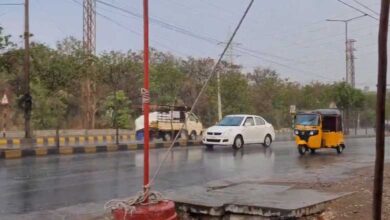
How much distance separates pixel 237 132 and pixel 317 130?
4.32 metres

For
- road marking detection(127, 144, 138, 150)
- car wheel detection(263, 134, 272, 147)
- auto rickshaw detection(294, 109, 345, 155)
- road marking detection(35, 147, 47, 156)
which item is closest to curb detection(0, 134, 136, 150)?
road marking detection(127, 144, 138, 150)

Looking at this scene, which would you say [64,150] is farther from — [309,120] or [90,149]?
[309,120]

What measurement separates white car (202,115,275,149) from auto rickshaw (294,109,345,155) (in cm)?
356

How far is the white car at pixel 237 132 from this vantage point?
76.5 ft

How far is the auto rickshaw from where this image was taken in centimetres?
2016

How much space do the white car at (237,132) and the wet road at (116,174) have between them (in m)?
3.84

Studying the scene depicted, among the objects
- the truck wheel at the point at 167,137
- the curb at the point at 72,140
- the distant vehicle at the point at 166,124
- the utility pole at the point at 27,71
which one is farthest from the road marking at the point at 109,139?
the utility pole at the point at 27,71

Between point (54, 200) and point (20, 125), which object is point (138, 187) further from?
point (20, 125)

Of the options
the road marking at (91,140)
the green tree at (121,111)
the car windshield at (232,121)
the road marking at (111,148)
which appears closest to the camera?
the road marking at (111,148)

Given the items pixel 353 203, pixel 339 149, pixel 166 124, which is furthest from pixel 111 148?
pixel 353 203

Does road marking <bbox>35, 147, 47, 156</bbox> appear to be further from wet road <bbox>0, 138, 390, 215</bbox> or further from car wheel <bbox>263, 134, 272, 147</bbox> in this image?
car wheel <bbox>263, 134, 272, 147</bbox>

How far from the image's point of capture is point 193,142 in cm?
2811

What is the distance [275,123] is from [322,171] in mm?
39649

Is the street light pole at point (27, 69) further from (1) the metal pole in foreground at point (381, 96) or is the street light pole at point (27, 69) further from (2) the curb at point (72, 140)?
(1) the metal pole in foreground at point (381, 96)
